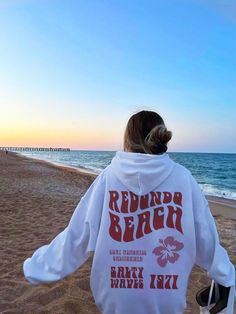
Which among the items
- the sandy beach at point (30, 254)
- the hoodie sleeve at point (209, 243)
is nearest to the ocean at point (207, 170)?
the sandy beach at point (30, 254)

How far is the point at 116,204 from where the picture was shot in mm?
1655

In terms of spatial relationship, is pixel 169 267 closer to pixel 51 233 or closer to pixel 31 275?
pixel 31 275

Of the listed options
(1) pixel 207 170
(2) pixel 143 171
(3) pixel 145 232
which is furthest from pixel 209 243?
(1) pixel 207 170

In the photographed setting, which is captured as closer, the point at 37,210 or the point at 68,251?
the point at 68,251

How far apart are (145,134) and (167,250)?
22.2 inches

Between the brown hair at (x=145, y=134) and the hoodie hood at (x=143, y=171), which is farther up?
the brown hair at (x=145, y=134)

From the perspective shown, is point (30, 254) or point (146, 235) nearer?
point (146, 235)

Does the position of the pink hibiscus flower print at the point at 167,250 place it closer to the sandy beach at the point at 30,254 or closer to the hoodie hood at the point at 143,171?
the hoodie hood at the point at 143,171

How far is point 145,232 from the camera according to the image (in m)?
1.64

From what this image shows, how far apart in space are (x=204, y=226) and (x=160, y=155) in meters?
0.40

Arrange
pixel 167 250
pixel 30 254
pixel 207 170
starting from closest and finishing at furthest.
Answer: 1. pixel 167 250
2. pixel 30 254
3. pixel 207 170

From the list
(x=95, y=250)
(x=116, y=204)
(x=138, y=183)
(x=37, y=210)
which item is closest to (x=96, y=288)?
(x=95, y=250)

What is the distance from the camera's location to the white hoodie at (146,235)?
1.63 meters

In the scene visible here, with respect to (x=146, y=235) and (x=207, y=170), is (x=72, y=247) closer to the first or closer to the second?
(x=146, y=235)
